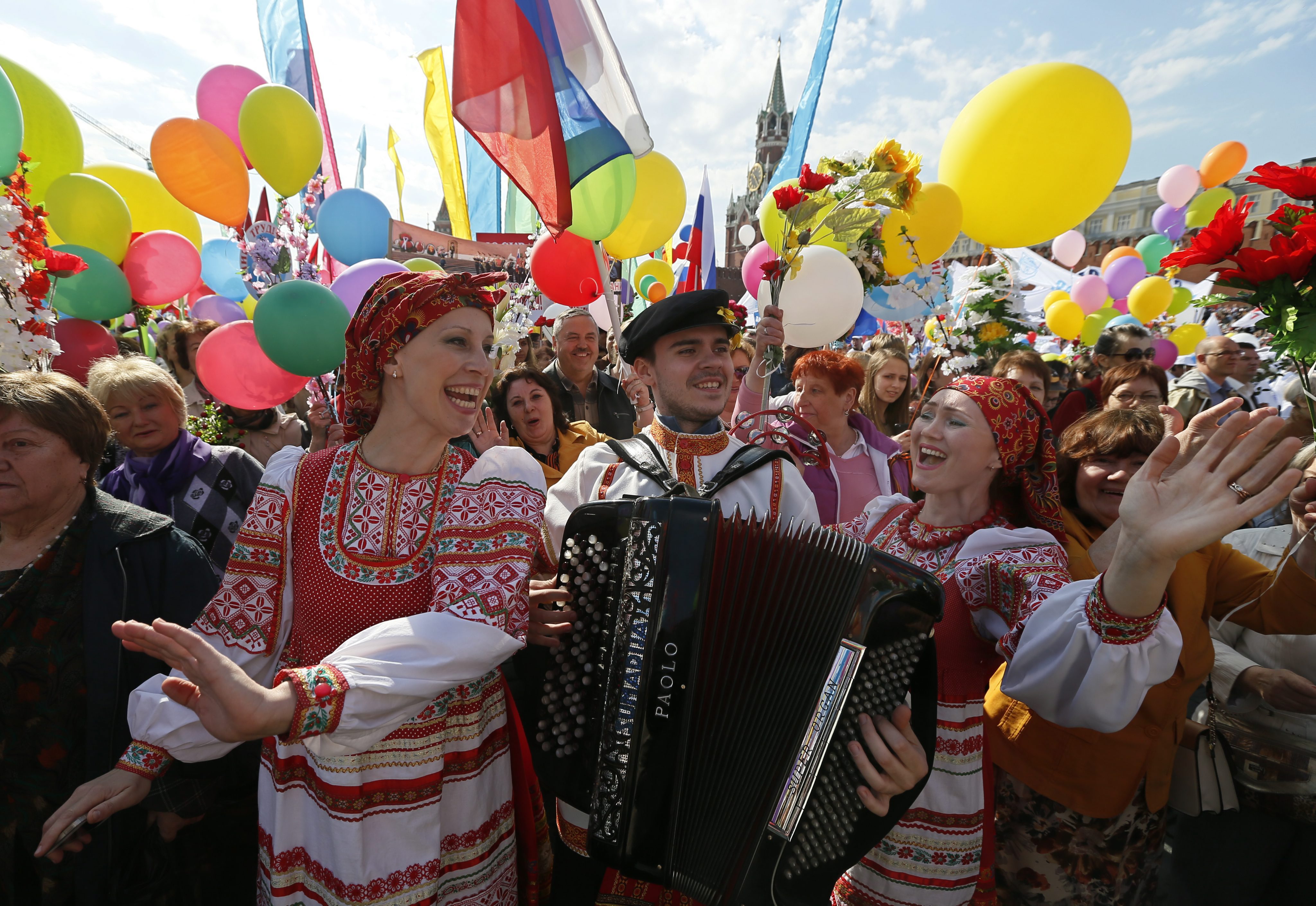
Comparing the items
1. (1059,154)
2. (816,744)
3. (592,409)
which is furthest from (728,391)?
(1059,154)

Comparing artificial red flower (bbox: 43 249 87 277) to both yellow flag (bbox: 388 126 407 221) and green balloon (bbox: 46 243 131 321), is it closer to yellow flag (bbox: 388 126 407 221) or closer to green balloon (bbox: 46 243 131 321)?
green balloon (bbox: 46 243 131 321)

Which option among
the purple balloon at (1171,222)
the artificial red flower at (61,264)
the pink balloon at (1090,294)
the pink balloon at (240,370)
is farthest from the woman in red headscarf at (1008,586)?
the purple balloon at (1171,222)

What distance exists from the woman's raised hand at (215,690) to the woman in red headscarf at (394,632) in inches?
4.2

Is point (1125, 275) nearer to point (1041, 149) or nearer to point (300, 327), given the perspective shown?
point (1041, 149)

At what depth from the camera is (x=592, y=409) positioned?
4.91 m

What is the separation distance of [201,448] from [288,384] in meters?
0.92

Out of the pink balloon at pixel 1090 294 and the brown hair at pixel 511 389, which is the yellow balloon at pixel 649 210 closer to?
the brown hair at pixel 511 389

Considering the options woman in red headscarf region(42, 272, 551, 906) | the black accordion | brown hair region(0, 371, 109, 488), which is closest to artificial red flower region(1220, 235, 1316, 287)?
the black accordion

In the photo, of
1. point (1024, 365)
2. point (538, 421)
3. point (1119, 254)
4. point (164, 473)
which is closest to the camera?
point (164, 473)

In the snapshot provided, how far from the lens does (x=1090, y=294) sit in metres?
9.09

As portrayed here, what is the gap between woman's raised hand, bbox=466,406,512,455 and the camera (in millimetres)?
3131

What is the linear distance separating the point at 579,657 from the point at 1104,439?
1977mm

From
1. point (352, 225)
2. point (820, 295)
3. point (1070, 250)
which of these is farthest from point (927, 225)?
point (1070, 250)

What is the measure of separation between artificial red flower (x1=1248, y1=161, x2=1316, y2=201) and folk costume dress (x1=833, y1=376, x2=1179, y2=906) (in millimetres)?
732
